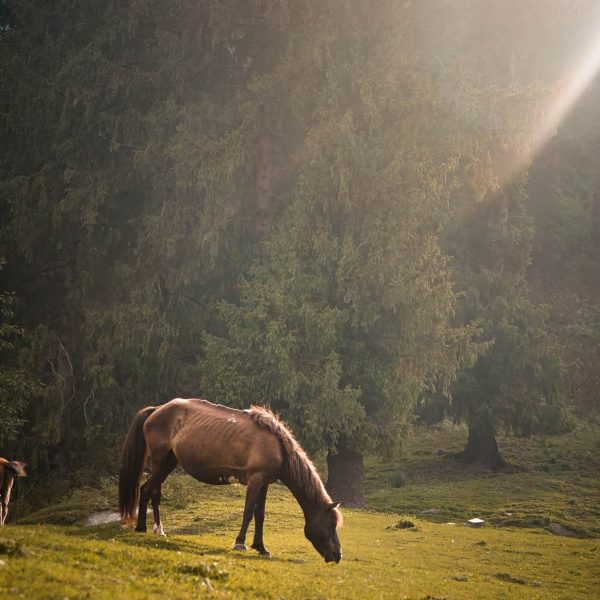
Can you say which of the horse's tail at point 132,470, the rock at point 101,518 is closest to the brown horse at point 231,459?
the horse's tail at point 132,470

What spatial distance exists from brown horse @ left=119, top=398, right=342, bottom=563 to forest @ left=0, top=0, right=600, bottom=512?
8.65 metres

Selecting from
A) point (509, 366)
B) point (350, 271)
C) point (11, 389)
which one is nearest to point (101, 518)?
point (11, 389)

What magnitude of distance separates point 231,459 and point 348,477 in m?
12.4

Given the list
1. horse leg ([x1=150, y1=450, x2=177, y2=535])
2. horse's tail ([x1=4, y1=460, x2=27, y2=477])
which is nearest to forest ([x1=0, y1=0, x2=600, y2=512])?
horse's tail ([x1=4, y1=460, x2=27, y2=477])

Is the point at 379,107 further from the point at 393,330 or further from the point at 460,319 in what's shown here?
the point at 460,319

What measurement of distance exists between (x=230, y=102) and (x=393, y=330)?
9.54 m

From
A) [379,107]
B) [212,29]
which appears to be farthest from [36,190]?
[379,107]

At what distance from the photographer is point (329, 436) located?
21719mm

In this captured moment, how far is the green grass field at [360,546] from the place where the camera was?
8.12 meters

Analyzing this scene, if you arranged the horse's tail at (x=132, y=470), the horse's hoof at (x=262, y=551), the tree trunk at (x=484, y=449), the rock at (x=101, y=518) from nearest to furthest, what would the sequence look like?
1. the horse's hoof at (x=262, y=551)
2. the horse's tail at (x=132, y=470)
3. the rock at (x=101, y=518)
4. the tree trunk at (x=484, y=449)

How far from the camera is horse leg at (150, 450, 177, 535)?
38.8 feet

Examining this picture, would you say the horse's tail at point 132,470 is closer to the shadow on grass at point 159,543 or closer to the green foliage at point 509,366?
the shadow on grass at point 159,543

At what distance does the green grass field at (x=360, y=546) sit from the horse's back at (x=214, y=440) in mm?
1217

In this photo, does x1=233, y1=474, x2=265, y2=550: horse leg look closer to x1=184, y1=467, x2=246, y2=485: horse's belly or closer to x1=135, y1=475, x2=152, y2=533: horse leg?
x1=184, y1=467, x2=246, y2=485: horse's belly
